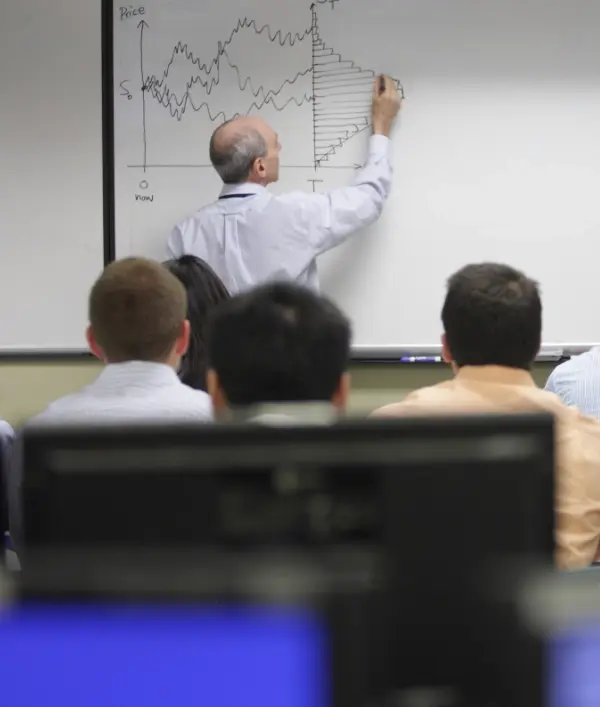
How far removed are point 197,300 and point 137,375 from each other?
91cm

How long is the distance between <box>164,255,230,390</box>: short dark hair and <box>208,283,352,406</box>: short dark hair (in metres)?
1.15

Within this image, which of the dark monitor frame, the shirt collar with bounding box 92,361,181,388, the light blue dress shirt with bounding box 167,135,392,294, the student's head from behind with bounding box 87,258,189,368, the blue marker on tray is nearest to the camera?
the dark monitor frame

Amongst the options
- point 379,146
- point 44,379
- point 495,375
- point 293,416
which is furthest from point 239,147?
point 293,416

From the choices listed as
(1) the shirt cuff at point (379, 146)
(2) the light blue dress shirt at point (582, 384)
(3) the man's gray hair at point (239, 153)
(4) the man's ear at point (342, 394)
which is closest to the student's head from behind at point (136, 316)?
(4) the man's ear at point (342, 394)

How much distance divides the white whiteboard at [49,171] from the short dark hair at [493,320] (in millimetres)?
1537

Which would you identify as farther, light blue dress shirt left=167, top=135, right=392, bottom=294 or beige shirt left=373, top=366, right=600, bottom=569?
light blue dress shirt left=167, top=135, right=392, bottom=294

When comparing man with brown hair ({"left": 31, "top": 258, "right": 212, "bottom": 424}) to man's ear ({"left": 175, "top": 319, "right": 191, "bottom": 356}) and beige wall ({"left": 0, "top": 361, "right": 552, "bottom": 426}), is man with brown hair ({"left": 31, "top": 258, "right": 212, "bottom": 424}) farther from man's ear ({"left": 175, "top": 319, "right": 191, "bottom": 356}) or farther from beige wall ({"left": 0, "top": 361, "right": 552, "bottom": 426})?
beige wall ({"left": 0, "top": 361, "right": 552, "bottom": 426})

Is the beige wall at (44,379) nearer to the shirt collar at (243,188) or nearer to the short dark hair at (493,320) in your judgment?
the shirt collar at (243,188)

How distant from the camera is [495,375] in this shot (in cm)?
165

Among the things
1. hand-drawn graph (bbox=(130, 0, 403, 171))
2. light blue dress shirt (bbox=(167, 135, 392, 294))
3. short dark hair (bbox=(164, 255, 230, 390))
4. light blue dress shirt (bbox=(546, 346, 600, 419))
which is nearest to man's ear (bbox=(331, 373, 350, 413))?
light blue dress shirt (bbox=(546, 346, 600, 419))

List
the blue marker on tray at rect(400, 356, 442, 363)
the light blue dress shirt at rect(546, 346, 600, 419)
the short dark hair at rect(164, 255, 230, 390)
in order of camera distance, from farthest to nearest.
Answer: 1. the blue marker on tray at rect(400, 356, 442, 363)
2. the short dark hair at rect(164, 255, 230, 390)
3. the light blue dress shirt at rect(546, 346, 600, 419)

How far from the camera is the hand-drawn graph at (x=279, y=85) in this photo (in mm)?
2770

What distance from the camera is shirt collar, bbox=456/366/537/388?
1642 mm

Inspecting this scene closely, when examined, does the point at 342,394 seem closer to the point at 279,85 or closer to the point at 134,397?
the point at 134,397
